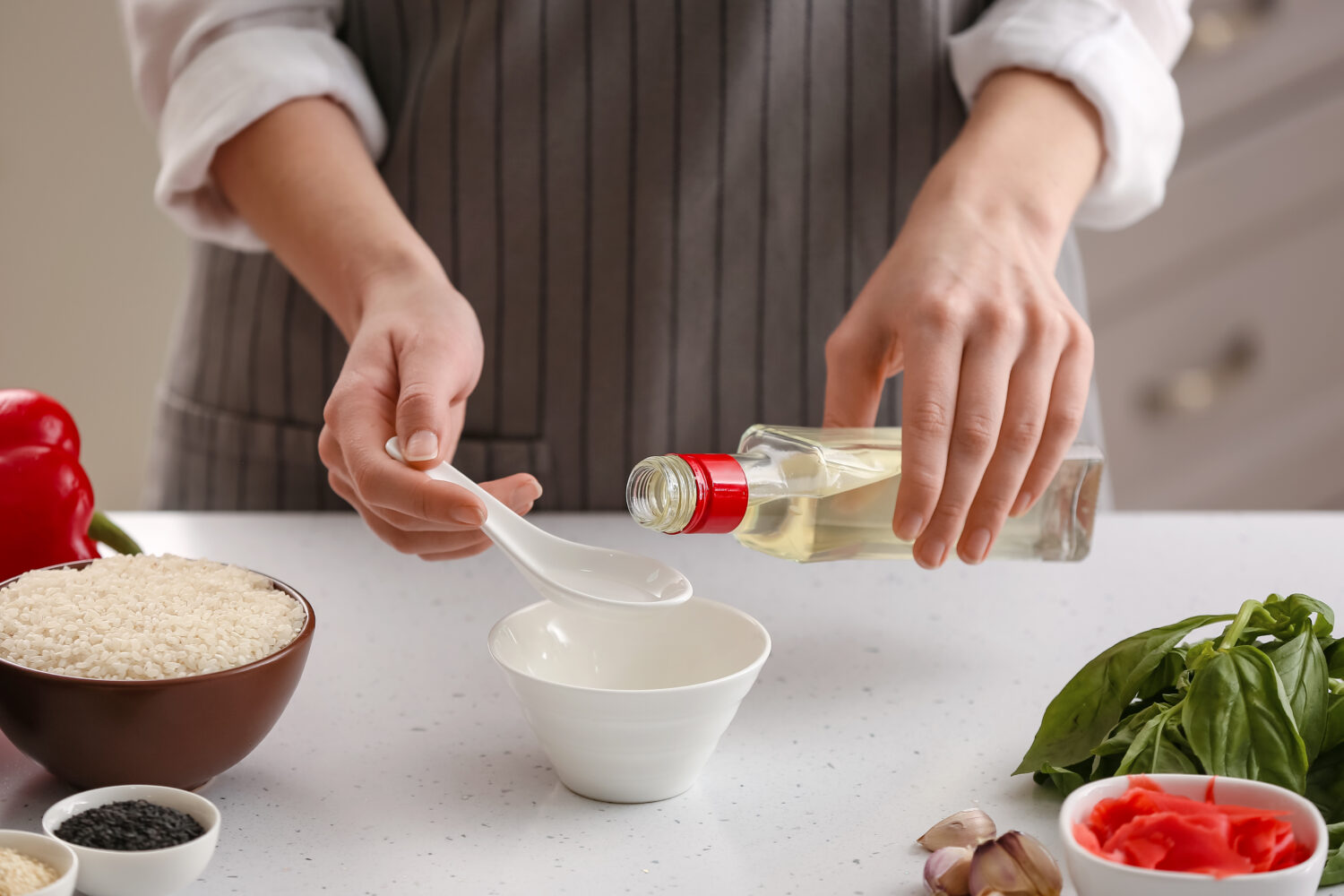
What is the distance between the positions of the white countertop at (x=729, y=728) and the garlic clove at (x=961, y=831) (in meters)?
0.01

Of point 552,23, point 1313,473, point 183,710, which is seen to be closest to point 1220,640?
A: point 183,710

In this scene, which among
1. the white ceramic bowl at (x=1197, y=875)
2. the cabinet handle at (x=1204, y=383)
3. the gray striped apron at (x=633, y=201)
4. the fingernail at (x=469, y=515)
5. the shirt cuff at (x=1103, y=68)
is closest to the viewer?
the white ceramic bowl at (x=1197, y=875)

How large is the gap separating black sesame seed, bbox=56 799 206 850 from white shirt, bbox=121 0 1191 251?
24.7 inches

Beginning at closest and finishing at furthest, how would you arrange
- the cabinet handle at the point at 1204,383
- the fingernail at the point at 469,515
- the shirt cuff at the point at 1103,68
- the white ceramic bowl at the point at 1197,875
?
the white ceramic bowl at the point at 1197,875 → the fingernail at the point at 469,515 → the shirt cuff at the point at 1103,68 → the cabinet handle at the point at 1204,383

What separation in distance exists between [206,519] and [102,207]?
1.40m

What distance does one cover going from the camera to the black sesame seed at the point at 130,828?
20.7 inches

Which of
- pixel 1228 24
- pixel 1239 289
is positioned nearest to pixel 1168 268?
pixel 1239 289

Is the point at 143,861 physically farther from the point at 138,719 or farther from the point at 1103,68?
the point at 1103,68

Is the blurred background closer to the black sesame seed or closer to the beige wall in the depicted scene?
the beige wall

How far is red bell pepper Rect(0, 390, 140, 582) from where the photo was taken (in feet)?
2.59

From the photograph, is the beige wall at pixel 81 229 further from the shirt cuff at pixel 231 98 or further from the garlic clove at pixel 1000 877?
the garlic clove at pixel 1000 877

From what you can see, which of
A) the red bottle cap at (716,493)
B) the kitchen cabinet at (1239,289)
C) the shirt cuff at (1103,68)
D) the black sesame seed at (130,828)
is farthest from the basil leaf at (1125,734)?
the kitchen cabinet at (1239,289)

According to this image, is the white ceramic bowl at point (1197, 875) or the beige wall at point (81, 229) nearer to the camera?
the white ceramic bowl at point (1197, 875)

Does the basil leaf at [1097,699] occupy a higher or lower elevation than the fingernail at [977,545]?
lower
